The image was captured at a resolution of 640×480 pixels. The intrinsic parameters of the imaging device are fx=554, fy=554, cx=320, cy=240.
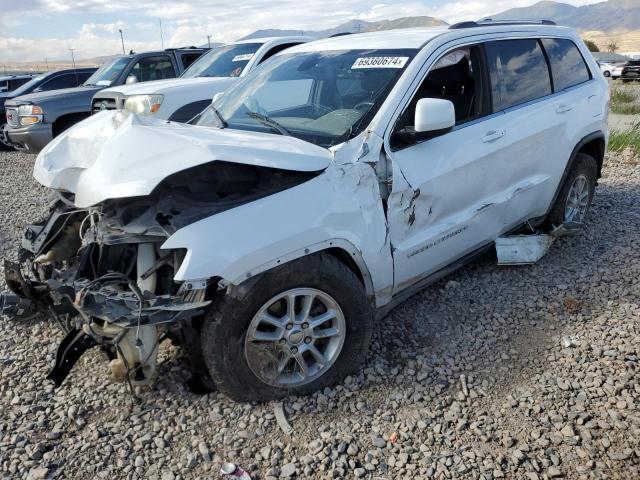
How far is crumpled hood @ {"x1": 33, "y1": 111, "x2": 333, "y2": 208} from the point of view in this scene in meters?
2.64

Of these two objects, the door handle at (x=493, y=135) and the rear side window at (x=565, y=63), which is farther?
the rear side window at (x=565, y=63)

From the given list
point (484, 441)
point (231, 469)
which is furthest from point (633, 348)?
point (231, 469)

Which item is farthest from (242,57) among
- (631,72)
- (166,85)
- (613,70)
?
(613,70)

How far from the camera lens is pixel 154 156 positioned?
272 centimetres

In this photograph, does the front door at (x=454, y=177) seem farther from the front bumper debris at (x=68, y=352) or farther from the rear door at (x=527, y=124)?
the front bumper debris at (x=68, y=352)

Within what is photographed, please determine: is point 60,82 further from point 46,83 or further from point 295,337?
point 295,337

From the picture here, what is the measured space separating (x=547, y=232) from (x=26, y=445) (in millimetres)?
4200

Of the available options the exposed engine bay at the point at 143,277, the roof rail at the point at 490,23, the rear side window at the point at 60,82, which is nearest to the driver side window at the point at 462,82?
the roof rail at the point at 490,23

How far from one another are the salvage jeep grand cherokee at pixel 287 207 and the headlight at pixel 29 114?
6.98m

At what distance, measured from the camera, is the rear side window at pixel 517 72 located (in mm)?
3930

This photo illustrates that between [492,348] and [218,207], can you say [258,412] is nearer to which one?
[218,207]

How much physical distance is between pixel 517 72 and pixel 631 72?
32541mm

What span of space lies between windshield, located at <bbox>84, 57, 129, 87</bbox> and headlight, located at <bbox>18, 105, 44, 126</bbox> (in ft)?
3.88

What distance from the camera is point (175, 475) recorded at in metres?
2.54
